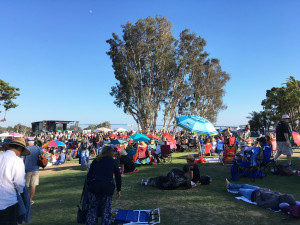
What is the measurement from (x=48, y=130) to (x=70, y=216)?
129 ft

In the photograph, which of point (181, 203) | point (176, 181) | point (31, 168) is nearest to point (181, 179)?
point (176, 181)

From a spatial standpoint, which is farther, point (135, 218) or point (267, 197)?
point (267, 197)

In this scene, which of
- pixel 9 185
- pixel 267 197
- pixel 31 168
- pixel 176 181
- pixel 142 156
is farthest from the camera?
pixel 142 156

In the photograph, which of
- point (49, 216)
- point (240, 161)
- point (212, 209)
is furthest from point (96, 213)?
point (240, 161)

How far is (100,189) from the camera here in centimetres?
309

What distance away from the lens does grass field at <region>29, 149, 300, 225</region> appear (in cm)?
397

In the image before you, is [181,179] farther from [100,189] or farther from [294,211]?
[100,189]

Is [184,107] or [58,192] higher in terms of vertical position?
[184,107]

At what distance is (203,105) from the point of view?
39062 millimetres

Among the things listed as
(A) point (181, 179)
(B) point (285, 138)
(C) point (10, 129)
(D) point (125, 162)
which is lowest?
(A) point (181, 179)

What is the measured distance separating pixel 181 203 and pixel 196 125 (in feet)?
16.9

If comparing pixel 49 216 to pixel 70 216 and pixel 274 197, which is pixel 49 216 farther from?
pixel 274 197

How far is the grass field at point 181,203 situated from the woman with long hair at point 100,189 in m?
1.00

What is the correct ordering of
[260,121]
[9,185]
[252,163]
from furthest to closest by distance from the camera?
[260,121] < [252,163] < [9,185]
